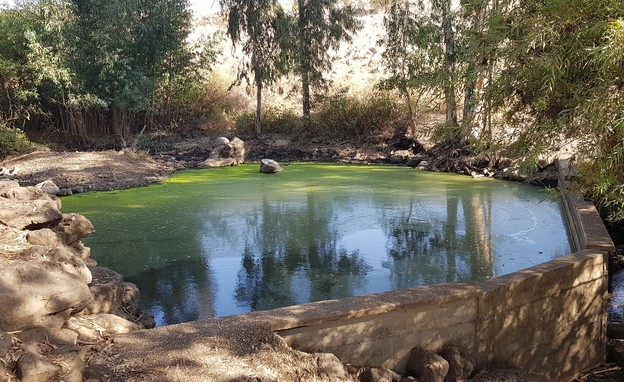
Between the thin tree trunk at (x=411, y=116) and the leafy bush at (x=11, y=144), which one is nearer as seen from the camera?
the leafy bush at (x=11, y=144)

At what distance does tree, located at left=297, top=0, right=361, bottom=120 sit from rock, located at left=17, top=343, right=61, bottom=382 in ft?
55.0

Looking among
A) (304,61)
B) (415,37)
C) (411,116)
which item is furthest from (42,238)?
(304,61)

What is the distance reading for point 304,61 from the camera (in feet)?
60.4

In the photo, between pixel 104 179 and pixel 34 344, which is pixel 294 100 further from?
pixel 34 344

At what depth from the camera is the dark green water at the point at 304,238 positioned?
215 inches

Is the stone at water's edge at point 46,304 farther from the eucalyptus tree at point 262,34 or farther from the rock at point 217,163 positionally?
the eucalyptus tree at point 262,34

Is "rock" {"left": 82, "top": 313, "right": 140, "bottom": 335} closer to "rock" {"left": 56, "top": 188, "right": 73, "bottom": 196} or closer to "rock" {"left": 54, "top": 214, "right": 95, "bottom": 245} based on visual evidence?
"rock" {"left": 54, "top": 214, "right": 95, "bottom": 245}

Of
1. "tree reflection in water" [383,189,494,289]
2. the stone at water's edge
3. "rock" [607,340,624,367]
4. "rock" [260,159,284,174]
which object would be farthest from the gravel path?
"rock" [607,340,624,367]

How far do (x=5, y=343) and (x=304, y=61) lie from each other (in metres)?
16.8

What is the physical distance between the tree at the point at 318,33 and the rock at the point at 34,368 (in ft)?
55.0

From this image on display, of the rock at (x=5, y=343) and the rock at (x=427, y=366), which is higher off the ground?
the rock at (x=5, y=343)

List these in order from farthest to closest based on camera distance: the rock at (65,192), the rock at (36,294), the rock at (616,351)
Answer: the rock at (65,192) < the rock at (616,351) < the rock at (36,294)

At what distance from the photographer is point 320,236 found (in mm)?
7438

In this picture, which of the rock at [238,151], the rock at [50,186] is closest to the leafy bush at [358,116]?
the rock at [238,151]
